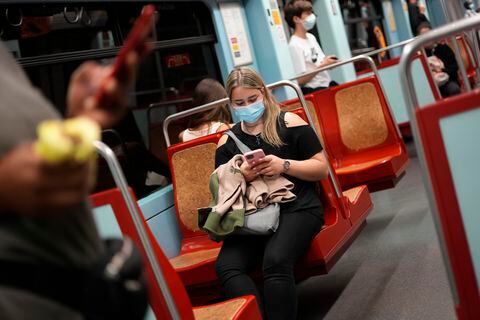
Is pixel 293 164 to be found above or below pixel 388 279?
above

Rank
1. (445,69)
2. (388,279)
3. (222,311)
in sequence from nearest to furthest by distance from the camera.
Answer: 1. (222,311)
2. (388,279)
3. (445,69)

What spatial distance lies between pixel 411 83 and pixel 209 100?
299 centimetres

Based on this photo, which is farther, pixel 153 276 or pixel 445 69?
pixel 445 69

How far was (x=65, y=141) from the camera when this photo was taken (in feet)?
3.26

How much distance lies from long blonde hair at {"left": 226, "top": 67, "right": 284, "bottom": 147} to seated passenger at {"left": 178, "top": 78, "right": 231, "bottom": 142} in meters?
1.24

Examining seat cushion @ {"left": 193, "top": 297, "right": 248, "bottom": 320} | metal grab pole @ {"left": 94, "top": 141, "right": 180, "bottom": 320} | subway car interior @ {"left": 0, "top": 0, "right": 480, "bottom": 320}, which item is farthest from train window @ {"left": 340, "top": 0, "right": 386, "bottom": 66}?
metal grab pole @ {"left": 94, "top": 141, "right": 180, "bottom": 320}

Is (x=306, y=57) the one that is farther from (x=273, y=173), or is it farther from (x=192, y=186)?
(x=273, y=173)

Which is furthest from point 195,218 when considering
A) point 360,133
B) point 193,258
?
point 360,133

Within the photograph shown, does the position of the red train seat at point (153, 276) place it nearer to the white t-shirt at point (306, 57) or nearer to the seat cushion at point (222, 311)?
the seat cushion at point (222, 311)

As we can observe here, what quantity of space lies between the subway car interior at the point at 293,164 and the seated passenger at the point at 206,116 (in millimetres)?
24

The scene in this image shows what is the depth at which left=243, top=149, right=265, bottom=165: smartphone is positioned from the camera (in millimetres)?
3346

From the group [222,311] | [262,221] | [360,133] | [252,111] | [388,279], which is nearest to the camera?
[222,311]

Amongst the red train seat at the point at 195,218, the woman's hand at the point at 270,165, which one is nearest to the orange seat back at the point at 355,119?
the red train seat at the point at 195,218

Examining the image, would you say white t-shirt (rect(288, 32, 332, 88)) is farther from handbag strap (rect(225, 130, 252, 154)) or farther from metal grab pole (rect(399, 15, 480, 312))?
metal grab pole (rect(399, 15, 480, 312))
